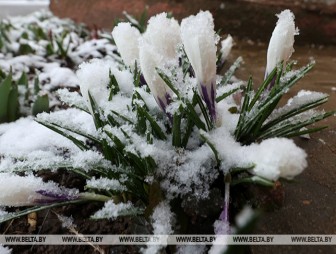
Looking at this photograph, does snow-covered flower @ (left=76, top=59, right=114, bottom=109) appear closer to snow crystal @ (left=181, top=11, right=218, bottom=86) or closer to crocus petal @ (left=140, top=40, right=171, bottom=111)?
crocus petal @ (left=140, top=40, right=171, bottom=111)

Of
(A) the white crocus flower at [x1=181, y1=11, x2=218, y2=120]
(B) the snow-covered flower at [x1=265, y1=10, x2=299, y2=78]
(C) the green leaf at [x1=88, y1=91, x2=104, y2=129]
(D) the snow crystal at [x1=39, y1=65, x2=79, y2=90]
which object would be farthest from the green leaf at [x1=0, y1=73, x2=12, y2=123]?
(B) the snow-covered flower at [x1=265, y1=10, x2=299, y2=78]

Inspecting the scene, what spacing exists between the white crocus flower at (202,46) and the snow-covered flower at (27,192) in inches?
18.2

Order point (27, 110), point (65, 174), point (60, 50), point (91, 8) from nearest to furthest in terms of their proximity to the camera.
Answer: point (65, 174), point (27, 110), point (60, 50), point (91, 8)

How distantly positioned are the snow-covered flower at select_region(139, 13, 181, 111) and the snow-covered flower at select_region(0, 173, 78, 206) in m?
0.35

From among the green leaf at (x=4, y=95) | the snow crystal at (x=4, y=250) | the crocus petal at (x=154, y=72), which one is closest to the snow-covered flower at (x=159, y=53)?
the crocus petal at (x=154, y=72)

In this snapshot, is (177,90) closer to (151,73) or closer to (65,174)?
(151,73)

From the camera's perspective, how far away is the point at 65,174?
1246 mm

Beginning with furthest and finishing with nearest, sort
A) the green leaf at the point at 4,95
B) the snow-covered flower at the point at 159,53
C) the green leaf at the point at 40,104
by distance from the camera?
the green leaf at the point at 40,104, the green leaf at the point at 4,95, the snow-covered flower at the point at 159,53

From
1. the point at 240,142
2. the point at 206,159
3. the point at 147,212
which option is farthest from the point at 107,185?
the point at 240,142

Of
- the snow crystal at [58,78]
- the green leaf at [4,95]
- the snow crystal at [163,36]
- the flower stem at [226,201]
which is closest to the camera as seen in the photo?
the flower stem at [226,201]

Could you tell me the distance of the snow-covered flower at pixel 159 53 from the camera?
959 millimetres

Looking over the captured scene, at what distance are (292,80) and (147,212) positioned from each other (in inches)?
19.3

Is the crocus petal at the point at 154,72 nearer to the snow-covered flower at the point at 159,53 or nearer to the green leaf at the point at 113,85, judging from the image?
the snow-covered flower at the point at 159,53

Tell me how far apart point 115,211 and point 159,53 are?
1.40 feet
